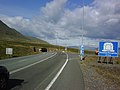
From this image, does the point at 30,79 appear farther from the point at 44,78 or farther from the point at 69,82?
the point at 69,82

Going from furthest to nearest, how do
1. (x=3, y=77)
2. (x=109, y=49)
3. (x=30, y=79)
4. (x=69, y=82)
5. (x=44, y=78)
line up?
(x=109, y=49) < (x=44, y=78) < (x=30, y=79) < (x=69, y=82) < (x=3, y=77)

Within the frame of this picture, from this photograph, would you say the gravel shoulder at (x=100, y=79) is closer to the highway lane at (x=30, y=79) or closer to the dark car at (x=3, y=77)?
the highway lane at (x=30, y=79)

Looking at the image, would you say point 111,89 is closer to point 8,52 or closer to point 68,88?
point 68,88

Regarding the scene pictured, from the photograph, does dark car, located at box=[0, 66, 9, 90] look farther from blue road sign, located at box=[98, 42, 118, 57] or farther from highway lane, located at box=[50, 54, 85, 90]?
blue road sign, located at box=[98, 42, 118, 57]

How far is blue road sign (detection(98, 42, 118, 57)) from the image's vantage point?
39.1 m

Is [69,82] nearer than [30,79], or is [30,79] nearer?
[69,82]

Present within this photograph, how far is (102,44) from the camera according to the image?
39906 mm

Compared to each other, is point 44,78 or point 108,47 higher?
point 108,47

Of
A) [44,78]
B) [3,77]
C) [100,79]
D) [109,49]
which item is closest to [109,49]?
[109,49]

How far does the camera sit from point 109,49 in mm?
39281

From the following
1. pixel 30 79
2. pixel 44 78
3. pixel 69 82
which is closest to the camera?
pixel 69 82

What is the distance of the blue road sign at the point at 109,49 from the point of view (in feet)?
128

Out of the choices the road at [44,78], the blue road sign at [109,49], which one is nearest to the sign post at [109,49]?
the blue road sign at [109,49]

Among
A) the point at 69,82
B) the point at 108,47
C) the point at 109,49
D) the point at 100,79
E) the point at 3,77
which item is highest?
the point at 108,47
